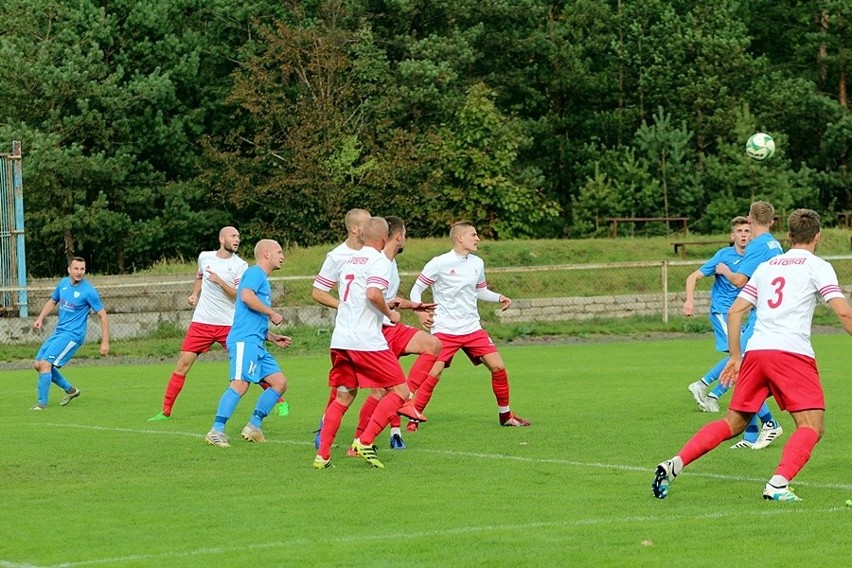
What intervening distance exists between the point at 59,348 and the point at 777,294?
33.4 ft

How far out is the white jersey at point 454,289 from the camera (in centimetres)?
1352

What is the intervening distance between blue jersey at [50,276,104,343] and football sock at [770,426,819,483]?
1007 cm

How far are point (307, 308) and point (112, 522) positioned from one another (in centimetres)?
2024

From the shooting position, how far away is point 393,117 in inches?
1863

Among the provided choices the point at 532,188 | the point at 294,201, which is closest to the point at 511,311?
the point at 294,201

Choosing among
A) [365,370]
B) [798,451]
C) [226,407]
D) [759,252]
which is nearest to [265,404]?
[226,407]

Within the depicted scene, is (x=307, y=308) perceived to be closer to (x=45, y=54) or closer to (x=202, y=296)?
(x=202, y=296)

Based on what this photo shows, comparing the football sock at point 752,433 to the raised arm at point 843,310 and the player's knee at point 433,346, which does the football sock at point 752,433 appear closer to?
the player's knee at point 433,346

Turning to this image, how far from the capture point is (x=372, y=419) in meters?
10.8

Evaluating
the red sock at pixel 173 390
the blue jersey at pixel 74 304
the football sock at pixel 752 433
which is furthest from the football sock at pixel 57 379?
the football sock at pixel 752 433

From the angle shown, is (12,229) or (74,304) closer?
(74,304)

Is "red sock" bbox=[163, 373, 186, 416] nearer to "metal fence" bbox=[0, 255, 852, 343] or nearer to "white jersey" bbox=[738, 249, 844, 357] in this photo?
"white jersey" bbox=[738, 249, 844, 357]

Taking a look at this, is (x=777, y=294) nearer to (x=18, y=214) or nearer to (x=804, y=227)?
(x=804, y=227)

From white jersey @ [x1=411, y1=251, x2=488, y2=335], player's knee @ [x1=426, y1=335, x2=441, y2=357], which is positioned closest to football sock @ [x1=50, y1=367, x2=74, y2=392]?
white jersey @ [x1=411, y1=251, x2=488, y2=335]
